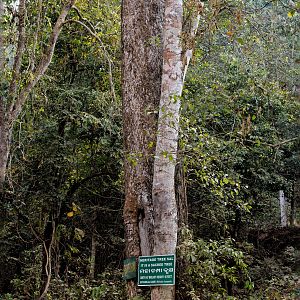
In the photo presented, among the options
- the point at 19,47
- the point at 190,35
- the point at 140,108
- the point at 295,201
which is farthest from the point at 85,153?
the point at 295,201

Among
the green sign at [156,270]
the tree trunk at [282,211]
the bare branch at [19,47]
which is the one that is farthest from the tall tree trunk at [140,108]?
the tree trunk at [282,211]

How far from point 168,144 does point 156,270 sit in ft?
4.13

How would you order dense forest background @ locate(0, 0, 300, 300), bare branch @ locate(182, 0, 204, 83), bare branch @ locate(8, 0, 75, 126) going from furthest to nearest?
1. dense forest background @ locate(0, 0, 300, 300)
2. bare branch @ locate(8, 0, 75, 126)
3. bare branch @ locate(182, 0, 204, 83)

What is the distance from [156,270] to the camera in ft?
16.5

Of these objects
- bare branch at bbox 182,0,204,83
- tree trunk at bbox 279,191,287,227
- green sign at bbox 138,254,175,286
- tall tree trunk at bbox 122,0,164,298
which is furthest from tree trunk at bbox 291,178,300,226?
green sign at bbox 138,254,175,286

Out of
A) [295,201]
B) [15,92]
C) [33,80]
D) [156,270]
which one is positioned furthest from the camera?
[295,201]

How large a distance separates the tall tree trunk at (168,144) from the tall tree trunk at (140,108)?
17 cm

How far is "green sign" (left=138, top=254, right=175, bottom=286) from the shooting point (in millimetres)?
4879

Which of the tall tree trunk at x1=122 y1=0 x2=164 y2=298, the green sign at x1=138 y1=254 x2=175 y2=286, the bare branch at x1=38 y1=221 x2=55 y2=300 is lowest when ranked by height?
the green sign at x1=138 y1=254 x2=175 y2=286

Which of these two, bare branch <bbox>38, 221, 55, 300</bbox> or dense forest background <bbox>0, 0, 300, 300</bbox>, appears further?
bare branch <bbox>38, 221, 55, 300</bbox>

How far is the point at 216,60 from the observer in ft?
43.1

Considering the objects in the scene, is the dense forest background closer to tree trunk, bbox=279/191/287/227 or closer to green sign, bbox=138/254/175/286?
green sign, bbox=138/254/175/286

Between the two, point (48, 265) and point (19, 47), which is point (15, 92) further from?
point (48, 265)

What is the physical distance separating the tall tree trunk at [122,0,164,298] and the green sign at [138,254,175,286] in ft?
0.93
